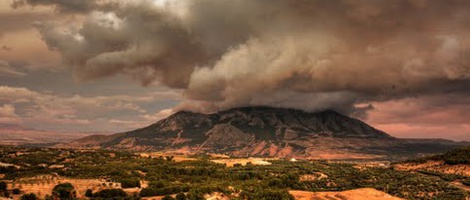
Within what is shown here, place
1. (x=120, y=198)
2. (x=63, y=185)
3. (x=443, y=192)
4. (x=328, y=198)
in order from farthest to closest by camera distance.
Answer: (x=443, y=192) → (x=328, y=198) → (x=63, y=185) → (x=120, y=198)

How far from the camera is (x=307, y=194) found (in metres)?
184

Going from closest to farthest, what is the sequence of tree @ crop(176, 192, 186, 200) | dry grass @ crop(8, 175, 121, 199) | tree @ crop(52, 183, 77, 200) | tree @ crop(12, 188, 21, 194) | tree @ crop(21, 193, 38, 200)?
1. tree @ crop(21, 193, 38, 200)
2. tree @ crop(12, 188, 21, 194)
3. tree @ crop(52, 183, 77, 200)
4. tree @ crop(176, 192, 186, 200)
5. dry grass @ crop(8, 175, 121, 199)

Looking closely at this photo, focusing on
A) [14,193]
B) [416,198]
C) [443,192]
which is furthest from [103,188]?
[443,192]

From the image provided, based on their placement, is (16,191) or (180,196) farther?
(180,196)

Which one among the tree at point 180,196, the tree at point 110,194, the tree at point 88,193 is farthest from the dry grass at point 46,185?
the tree at point 180,196

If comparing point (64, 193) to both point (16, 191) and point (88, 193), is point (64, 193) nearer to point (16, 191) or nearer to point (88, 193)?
point (88, 193)

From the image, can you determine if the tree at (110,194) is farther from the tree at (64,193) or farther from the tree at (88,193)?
the tree at (64,193)

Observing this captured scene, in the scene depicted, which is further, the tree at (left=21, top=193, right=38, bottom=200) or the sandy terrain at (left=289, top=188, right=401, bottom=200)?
the sandy terrain at (left=289, top=188, right=401, bottom=200)

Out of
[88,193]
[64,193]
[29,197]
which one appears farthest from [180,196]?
[29,197]

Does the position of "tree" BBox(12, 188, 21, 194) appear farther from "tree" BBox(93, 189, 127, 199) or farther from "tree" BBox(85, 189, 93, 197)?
"tree" BBox(93, 189, 127, 199)

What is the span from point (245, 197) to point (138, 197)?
42.9 m

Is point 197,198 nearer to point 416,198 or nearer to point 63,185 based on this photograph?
point 63,185

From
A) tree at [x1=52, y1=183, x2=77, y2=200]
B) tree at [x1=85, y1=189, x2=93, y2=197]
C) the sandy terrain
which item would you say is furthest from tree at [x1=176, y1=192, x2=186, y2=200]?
the sandy terrain

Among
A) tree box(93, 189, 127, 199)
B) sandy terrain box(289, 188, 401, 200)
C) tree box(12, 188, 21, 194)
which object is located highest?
tree box(12, 188, 21, 194)
